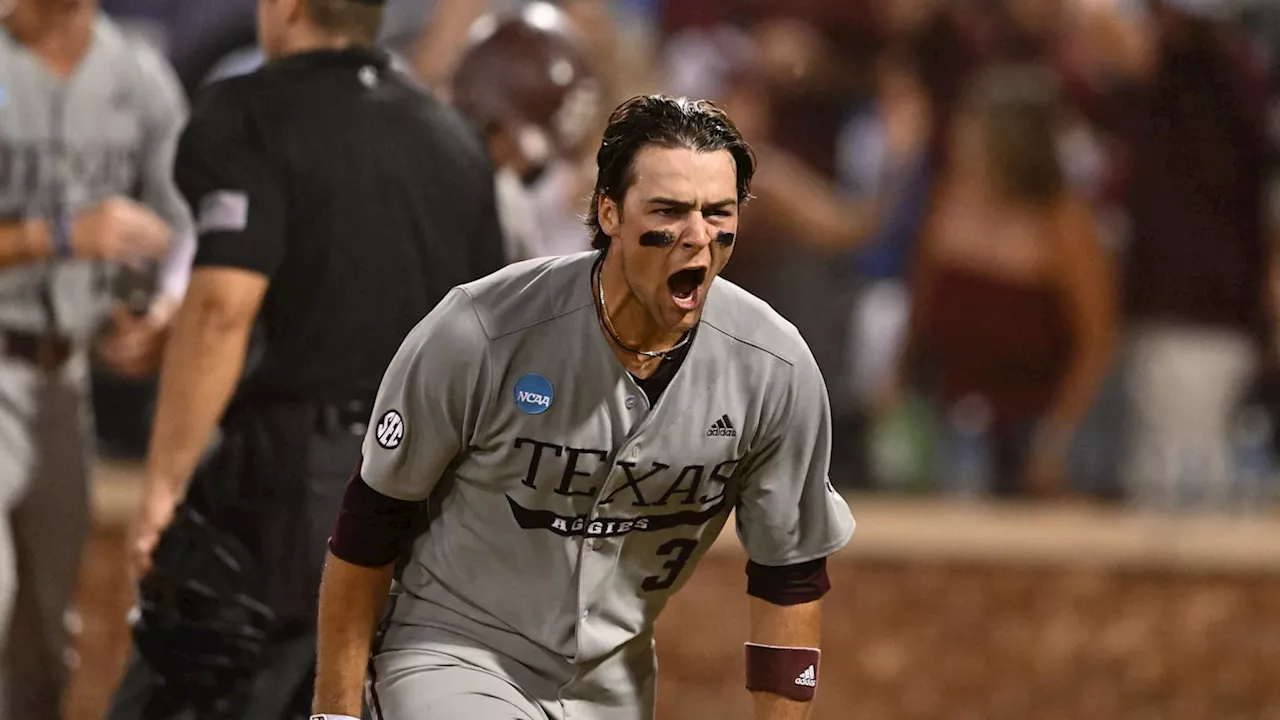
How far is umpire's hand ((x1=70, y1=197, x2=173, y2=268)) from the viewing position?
4.74m

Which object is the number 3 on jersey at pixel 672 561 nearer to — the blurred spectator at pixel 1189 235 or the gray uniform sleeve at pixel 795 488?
the gray uniform sleeve at pixel 795 488

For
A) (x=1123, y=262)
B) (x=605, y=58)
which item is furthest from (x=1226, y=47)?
(x=605, y=58)

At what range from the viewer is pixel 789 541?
3324 mm

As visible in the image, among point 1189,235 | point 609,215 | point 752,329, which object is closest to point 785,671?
point 752,329

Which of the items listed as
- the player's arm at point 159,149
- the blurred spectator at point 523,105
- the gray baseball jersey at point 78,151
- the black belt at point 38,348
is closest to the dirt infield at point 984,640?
the black belt at point 38,348

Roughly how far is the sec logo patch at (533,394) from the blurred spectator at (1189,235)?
6.85 meters

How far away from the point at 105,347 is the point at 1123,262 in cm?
600

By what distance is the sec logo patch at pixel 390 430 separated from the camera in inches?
122

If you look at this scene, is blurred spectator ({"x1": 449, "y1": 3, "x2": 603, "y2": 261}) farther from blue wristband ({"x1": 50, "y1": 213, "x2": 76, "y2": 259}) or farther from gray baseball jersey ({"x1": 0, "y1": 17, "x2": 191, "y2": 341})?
blue wristband ({"x1": 50, "y1": 213, "x2": 76, "y2": 259})

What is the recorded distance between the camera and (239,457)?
400 centimetres

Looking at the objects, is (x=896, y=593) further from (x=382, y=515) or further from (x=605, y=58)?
(x=382, y=515)

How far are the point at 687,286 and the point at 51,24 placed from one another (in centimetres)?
267

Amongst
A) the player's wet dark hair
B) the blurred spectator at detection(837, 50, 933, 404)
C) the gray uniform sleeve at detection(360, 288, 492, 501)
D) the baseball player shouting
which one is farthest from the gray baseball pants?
the blurred spectator at detection(837, 50, 933, 404)

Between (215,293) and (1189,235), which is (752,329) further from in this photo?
(1189,235)
